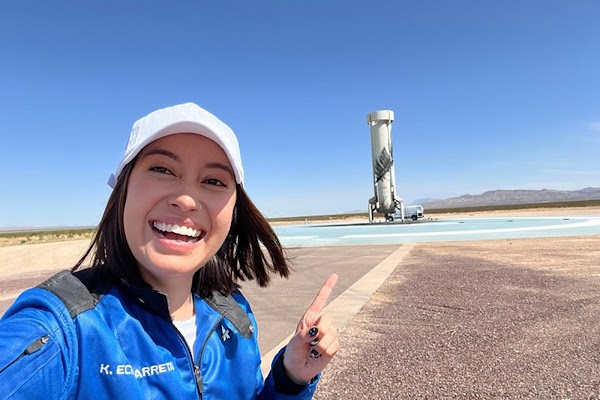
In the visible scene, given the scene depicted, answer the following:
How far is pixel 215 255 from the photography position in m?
2.14

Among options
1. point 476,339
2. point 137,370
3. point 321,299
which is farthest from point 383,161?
point 137,370

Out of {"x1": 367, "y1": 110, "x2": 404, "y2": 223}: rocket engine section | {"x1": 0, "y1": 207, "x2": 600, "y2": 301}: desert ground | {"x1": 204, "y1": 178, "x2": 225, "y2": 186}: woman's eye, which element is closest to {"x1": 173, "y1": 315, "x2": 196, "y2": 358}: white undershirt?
{"x1": 204, "y1": 178, "x2": 225, "y2": 186}: woman's eye

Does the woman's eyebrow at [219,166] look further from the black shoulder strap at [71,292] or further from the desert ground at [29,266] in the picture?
the desert ground at [29,266]

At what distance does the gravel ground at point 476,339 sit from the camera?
332cm

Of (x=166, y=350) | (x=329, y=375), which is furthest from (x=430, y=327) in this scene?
(x=166, y=350)

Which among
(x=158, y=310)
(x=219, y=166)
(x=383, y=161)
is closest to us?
(x=158, y=310)

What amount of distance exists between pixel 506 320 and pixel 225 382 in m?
4.68

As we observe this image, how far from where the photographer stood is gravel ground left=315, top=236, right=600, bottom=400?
3.32 metres

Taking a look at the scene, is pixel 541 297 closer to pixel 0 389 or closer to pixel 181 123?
pixel 181 123

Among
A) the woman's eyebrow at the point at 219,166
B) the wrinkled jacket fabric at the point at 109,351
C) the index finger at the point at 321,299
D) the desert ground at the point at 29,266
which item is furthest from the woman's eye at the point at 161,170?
the desert ground at the point at 29,266

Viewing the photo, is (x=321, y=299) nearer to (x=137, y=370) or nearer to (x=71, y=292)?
(x=137, y=370)

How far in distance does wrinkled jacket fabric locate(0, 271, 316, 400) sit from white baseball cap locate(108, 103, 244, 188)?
527 mm

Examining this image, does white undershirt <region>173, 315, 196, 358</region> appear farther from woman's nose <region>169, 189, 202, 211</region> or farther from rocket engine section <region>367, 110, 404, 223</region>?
rocket engine section <region>367, 110, 404, 223</region>

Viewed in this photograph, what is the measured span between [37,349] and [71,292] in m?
0.21
